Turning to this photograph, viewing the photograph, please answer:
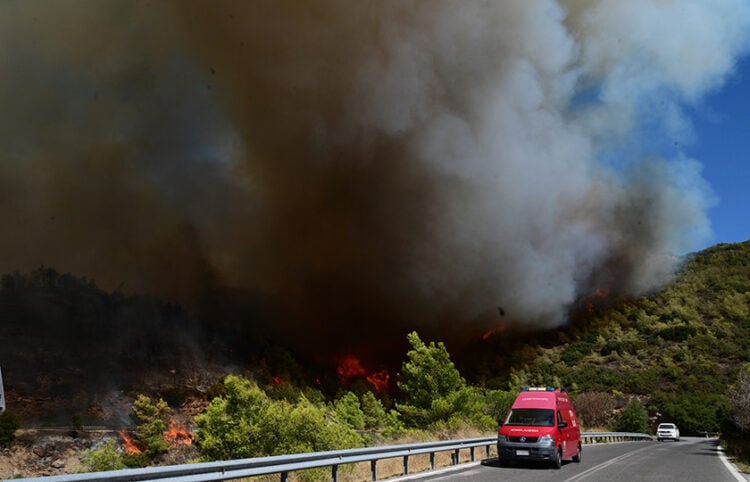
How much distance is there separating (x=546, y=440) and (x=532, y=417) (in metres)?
1.16

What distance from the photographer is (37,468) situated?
92312 mm

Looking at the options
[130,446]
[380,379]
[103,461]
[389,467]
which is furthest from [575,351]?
[389,467]

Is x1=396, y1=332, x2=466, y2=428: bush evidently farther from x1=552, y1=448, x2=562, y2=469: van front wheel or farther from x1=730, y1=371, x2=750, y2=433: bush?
x1=552, y1=448, x2=562, y2=469: van front wheel

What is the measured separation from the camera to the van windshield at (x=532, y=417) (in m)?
16.5

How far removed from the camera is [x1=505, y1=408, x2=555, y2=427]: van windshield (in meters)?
16.5

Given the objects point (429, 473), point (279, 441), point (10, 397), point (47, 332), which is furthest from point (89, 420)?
point (429, 473)

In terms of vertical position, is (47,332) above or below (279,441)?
above

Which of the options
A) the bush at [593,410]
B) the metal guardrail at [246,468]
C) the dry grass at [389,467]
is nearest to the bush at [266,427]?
the dry grass at [389,467]

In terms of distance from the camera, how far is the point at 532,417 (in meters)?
16.8

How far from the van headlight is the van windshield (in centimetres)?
63

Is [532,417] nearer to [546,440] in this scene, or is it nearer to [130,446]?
[546,440]

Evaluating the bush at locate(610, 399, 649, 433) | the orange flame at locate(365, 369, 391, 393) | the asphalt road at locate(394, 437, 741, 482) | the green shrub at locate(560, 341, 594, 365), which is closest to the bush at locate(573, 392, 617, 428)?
the bush at locate(610, 399, 649, 433)

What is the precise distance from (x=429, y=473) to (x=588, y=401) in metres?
43.9

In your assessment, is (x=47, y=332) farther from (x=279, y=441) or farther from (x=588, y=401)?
(x=279, y=441)
